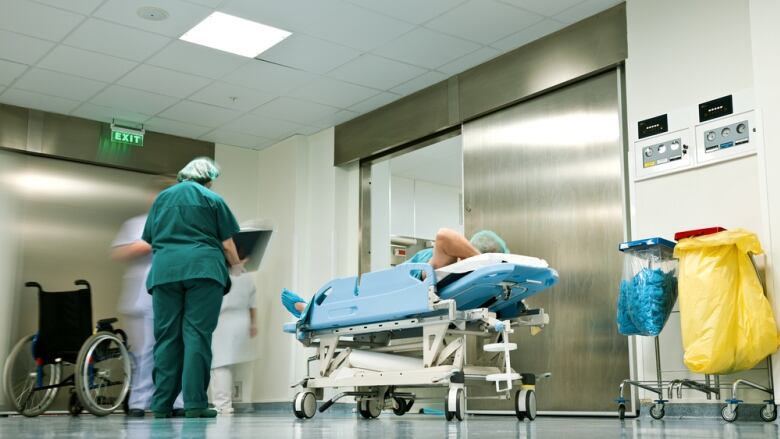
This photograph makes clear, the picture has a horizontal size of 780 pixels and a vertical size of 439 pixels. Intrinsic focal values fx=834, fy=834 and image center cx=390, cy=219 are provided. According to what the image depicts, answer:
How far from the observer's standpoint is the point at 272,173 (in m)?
7.90

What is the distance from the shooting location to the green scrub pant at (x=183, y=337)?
4.20m

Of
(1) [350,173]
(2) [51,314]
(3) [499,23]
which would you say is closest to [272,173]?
(1) [350,173]

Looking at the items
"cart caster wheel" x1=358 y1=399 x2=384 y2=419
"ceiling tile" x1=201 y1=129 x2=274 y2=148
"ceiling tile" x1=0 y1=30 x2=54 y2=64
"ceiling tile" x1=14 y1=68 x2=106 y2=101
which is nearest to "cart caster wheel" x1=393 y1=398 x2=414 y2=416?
"cart caster wheel" x1=358 y1=399 x2=384 y2=419

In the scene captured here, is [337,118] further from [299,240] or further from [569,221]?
[569,221]

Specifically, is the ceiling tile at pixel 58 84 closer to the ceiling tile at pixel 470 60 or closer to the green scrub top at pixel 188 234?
the green scrub top at pixel 188 234

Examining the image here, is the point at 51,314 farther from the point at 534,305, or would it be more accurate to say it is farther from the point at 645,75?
the point at 645,75

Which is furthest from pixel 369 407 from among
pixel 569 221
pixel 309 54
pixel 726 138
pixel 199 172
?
pixel 309 54

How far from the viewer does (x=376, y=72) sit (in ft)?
20.0

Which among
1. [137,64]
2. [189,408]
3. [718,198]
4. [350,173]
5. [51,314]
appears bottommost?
[189,408]

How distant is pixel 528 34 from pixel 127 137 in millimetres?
3764

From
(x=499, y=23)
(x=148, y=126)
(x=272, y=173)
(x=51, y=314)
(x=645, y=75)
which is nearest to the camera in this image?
(x=645, y=75)

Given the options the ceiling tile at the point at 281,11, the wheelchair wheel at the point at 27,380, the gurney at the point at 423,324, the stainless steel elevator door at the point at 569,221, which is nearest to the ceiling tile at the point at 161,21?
the ceiling tile at the point at 281,11

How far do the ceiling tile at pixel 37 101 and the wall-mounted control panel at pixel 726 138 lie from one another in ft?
15.8

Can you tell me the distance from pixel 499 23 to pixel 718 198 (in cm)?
178
